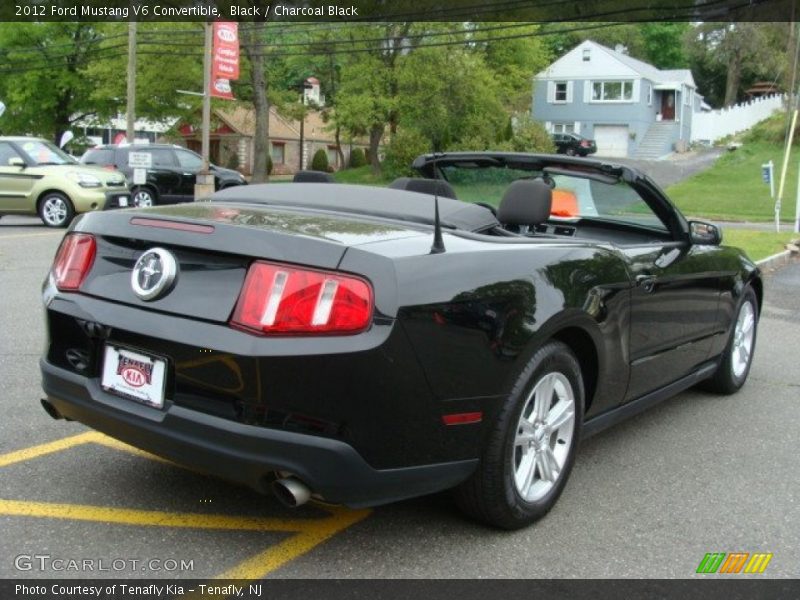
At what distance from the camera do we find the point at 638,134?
189 feet

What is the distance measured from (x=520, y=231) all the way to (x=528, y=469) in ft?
4.47

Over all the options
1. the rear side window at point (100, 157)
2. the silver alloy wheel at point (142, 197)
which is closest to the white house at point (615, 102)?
the rear side window at point (100, 157)

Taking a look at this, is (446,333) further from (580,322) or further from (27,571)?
(27,571)

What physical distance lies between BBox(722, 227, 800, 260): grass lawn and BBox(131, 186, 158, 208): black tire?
11929 millimetres

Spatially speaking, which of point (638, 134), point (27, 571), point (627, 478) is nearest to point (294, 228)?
point (27, 571)

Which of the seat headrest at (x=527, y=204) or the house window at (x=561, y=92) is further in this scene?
the house window at (x=561, y=92)

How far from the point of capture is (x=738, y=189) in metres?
34.5

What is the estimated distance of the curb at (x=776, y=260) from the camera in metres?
12.5

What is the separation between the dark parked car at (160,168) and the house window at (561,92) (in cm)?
4478

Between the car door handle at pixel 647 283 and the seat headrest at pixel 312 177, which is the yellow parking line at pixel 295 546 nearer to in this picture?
the car door handle at pixel 647 283

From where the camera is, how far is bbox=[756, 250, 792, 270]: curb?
12520mm

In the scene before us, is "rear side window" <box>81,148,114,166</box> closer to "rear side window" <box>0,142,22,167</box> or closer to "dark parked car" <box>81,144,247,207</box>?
"dark parked car" <box>81,144,247,207</box>

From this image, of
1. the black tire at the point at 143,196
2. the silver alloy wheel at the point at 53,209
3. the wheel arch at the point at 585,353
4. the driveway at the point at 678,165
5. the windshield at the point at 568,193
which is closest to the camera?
the wheel arch at the point at 585,353

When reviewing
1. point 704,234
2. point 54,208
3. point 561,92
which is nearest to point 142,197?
point 54,208
